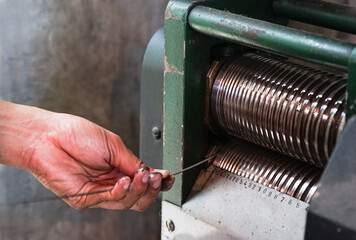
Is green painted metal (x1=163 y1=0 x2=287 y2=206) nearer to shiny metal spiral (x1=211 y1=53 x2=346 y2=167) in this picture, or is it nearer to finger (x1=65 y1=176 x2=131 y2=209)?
shiny metal spiral (x1=211 y1=53 x2=346 y2=167)

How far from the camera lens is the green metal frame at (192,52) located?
3.90 feet

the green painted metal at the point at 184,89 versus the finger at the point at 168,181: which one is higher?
the green painted metal at the point at 184,89

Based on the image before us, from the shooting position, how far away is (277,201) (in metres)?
1.28

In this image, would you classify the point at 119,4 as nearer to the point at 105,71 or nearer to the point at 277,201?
the point at 105,71

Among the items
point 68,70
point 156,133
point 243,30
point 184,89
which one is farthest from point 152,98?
point 68,70

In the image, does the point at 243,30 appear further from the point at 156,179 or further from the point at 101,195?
the point at 101,195

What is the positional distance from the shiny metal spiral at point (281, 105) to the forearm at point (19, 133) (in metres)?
0.45

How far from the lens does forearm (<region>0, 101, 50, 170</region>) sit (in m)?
1.51

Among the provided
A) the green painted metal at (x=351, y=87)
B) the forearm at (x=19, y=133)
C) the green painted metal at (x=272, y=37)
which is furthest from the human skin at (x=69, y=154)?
the green painted metal at (x=351, y=87)

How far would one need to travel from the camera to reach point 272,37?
3.74 feet

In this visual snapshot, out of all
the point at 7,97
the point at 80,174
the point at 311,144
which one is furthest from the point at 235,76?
the point at 7,97

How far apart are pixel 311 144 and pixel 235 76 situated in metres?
0.24

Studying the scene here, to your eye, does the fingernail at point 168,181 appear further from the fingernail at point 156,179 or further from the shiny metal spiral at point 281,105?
the shiny metal spiral at point 281,105

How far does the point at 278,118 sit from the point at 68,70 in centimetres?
97
